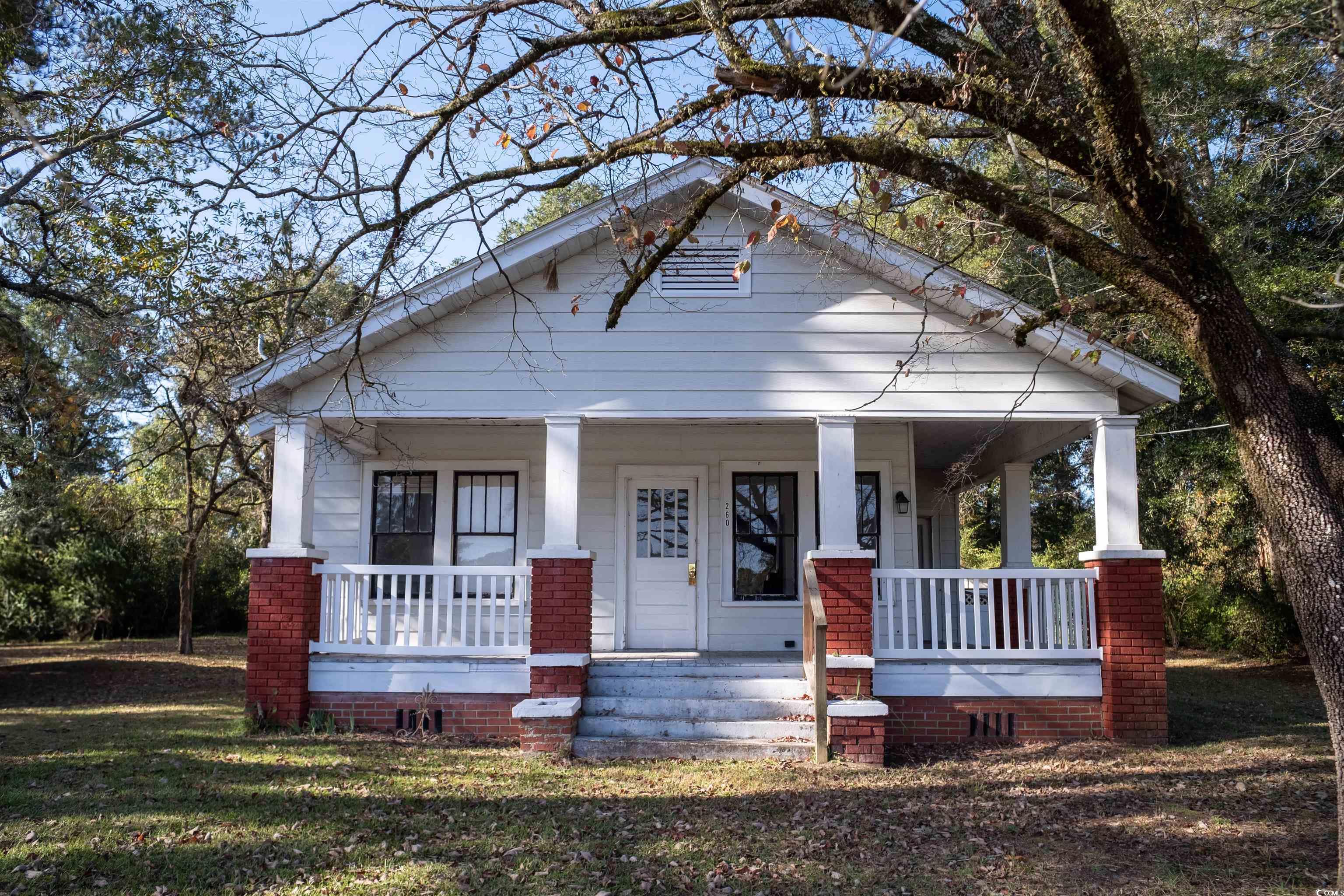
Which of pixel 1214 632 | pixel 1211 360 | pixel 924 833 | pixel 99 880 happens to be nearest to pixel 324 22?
pixel 99 880

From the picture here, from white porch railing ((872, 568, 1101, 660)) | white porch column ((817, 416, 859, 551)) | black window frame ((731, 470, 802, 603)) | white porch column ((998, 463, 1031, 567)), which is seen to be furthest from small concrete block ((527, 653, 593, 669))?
white porch column ((998, 463, 1031, 567))

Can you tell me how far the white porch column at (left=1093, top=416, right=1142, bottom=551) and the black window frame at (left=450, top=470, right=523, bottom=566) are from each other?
21.1 feet

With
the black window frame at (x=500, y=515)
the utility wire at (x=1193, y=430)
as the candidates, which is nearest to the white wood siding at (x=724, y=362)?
the black window frame at (x=500, y=515)

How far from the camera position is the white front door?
12.1 metres

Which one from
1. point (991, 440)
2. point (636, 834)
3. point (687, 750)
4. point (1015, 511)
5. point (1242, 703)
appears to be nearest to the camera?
point (636, 834)

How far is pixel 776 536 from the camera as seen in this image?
12375 mm

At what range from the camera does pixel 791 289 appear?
10.3 metres

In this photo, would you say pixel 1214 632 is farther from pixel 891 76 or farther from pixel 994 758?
pixel 891 76

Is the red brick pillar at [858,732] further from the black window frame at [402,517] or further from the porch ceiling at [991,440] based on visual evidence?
the black window frame at [402,517]

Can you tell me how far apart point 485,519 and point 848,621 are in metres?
4.80

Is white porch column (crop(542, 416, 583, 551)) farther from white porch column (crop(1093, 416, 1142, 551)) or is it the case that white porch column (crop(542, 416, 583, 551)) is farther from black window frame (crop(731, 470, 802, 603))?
white porch column (crop(1093, 416, 1142, 551))

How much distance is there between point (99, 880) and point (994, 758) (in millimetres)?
7092

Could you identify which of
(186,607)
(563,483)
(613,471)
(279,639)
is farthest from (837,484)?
(186,607)

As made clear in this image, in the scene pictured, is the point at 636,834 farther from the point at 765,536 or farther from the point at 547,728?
the point at 765,536
